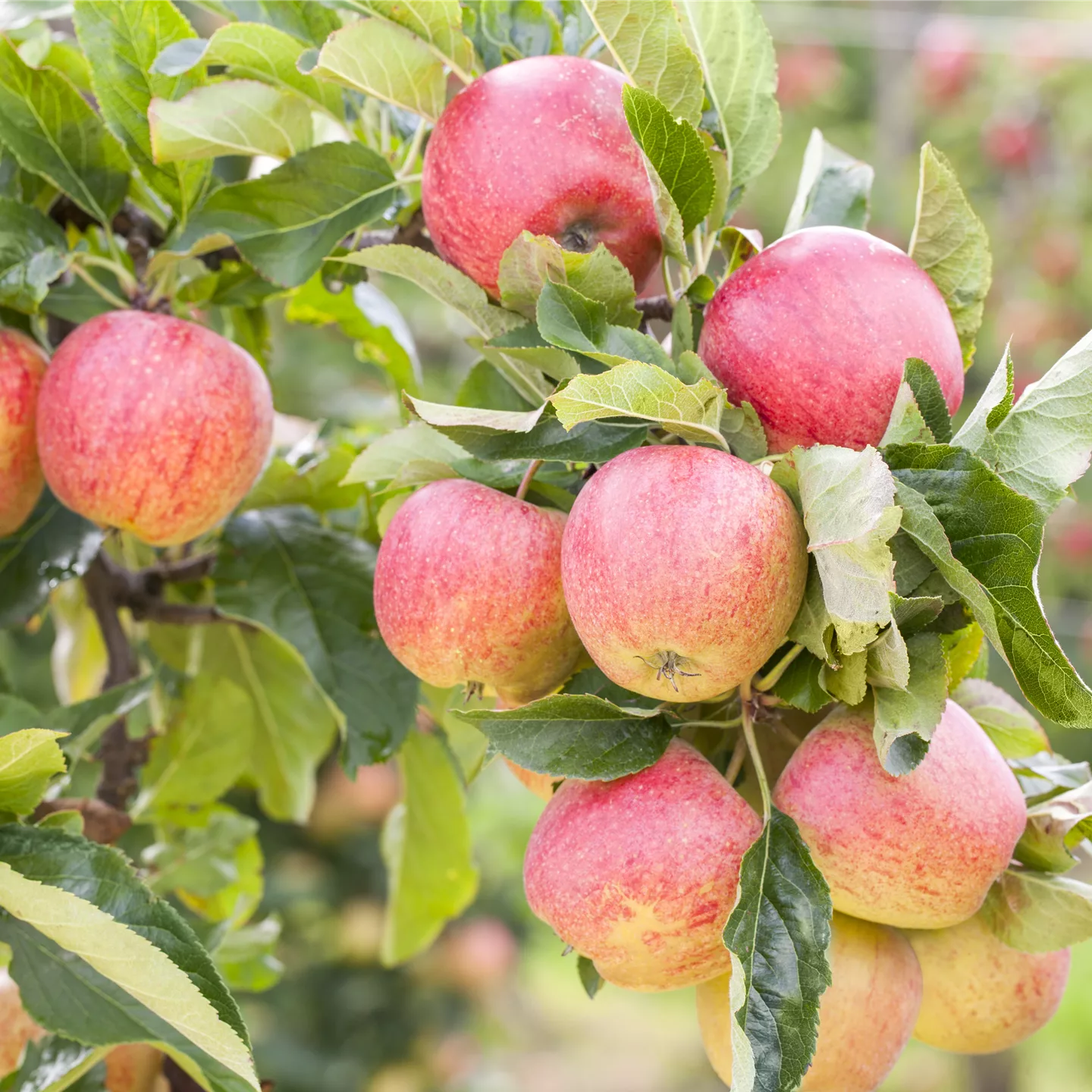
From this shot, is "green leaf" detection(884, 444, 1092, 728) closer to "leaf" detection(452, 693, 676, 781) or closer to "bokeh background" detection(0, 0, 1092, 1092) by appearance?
"leaf" detection(452, 693, 676, 781)

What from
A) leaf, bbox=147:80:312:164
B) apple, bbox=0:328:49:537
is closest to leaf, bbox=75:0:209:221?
leaf, bbox=147:80:312:164

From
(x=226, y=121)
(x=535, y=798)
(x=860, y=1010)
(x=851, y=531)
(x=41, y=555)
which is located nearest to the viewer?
(x=851, y=531)

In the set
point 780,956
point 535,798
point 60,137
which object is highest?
point 60,137

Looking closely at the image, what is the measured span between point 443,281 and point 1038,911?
0.45 meters

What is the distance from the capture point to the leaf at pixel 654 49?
23.8 inches

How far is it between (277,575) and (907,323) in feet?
1.63

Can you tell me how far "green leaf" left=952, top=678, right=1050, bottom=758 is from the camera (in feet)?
2.23

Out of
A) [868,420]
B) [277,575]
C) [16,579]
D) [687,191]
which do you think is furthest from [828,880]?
[16,579]

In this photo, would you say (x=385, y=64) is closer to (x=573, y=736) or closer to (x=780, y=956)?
(x=573, y=736)

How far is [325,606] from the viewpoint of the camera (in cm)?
86

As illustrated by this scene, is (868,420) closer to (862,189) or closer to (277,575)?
(862,189)

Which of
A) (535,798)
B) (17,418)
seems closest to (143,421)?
(17,418)

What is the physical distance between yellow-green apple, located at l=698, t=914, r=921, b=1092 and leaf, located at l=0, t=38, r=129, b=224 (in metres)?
0.62

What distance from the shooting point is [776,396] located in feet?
1.90
